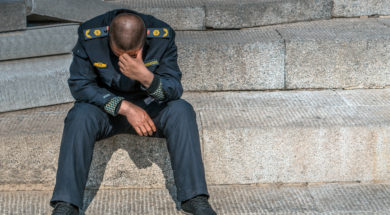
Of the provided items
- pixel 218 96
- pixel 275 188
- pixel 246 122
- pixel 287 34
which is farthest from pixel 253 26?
pixel 275 188

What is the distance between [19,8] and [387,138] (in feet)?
8.59

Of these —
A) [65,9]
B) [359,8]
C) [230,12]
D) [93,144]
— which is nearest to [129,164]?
[93,144]

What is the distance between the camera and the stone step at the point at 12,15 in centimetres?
397

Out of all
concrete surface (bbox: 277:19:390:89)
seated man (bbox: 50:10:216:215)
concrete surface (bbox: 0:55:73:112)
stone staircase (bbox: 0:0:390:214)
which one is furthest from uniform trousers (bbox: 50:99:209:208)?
concrete surface (bbox: 277:19:390:89)

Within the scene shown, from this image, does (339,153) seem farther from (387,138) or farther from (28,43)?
(28,43)

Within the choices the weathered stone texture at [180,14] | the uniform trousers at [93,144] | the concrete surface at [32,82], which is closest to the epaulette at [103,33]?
the uniform trousers at [93,144]

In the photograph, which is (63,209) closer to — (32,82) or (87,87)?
(87,87)

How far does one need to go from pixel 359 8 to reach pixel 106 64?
106 inches

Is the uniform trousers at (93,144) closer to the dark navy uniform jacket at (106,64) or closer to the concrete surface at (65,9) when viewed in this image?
the dark navy uniform jacket at (106,64)

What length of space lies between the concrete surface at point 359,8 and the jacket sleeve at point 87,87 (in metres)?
2.56

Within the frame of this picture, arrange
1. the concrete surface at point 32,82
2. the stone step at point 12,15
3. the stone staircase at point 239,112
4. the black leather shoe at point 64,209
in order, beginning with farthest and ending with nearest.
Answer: the concrete surface at point 32,82 → the stone step at point 12,15 → the stone staircase at point 239,112 → the black leather shoe at point 64,209

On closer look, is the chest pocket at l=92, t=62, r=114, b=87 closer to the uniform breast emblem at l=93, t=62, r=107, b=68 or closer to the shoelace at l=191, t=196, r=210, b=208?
the uniform breast emblem at l=93, t=62, r=107, b=68

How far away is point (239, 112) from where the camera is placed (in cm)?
404

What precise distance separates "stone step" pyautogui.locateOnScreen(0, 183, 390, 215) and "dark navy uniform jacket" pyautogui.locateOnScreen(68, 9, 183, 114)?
0.65 metres
